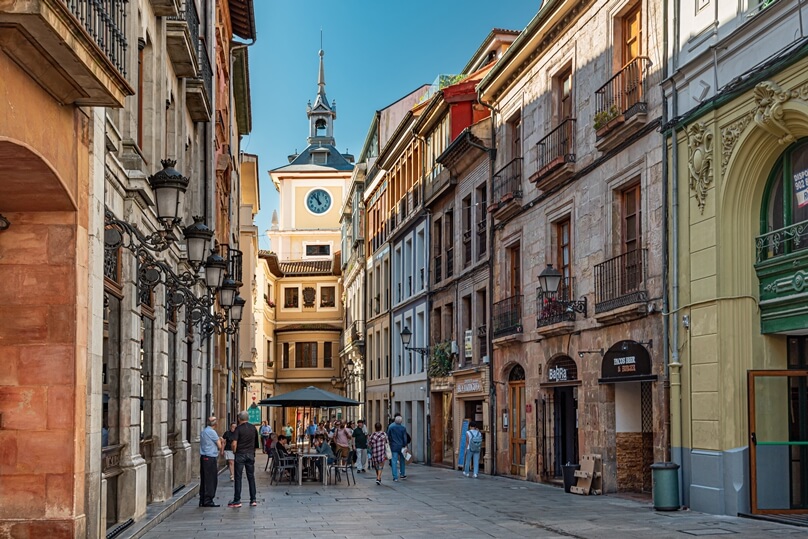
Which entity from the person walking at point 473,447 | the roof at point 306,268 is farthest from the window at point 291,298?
the person walking at point 473,447

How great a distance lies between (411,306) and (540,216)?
667 inches

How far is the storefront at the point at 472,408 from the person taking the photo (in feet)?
100

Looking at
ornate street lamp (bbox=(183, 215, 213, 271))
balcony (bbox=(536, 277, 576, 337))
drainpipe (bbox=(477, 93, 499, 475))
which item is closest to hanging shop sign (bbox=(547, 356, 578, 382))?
balcony (bbox=(536, 277, 576, 337))

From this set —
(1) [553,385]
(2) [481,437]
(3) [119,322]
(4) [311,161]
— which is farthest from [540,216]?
(4) [311,161]

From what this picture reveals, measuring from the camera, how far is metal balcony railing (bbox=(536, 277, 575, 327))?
2382 cm

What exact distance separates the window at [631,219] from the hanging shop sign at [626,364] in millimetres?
1781

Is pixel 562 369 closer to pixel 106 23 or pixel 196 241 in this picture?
pixel 196 241

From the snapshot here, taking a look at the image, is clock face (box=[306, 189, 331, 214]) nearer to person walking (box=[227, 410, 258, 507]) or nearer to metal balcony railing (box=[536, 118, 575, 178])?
metal balcony railing (box=[536, 118, 575, 178])

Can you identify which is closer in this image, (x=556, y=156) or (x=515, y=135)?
(x=556, y=156)

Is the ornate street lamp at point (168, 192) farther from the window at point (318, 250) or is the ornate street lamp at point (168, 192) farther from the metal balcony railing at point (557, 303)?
the window at point (318, 250)

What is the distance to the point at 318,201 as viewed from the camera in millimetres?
87625

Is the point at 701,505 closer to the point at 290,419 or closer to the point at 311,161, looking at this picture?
the point at 290,419

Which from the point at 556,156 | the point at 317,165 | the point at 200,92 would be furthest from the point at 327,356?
the point at 200,92

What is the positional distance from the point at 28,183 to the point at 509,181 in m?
19.2
